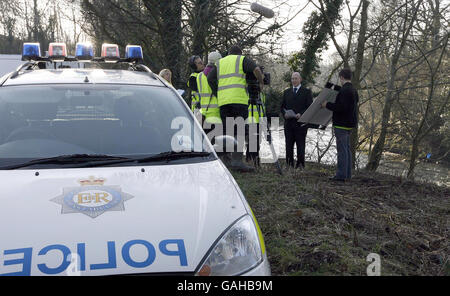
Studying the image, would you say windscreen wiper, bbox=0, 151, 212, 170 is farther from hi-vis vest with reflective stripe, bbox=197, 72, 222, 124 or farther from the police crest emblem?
hi-vis vest with reflective stripe, bbox=197, 72, 222, 124

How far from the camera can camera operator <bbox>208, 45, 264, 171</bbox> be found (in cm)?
620

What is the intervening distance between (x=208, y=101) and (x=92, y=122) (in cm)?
409

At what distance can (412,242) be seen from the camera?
3.67 metres

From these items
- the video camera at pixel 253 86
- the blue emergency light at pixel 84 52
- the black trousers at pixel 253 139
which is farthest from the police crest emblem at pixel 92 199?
the black trousers at pixel 253 139

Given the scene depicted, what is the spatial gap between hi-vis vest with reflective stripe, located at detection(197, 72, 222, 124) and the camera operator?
23 cm

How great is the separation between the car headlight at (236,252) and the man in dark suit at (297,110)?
5.32 metres

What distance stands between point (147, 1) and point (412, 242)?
28.7ft

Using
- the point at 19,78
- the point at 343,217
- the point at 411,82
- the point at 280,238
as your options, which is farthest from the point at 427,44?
the point at 19,78

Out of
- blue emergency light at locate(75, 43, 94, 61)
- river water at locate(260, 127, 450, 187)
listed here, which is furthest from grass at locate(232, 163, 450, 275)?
river water at locate(260, 127, 450, 187)

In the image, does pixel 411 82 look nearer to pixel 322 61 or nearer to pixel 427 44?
pixel 427 44

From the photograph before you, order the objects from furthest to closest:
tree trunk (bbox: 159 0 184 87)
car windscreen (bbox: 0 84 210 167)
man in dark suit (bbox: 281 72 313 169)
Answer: tree trunk (bbox: 159 0 184 87)
man in dark suit (bbox: 281 72 313 169)
car windscreen (bbox: 0 84 210 167)

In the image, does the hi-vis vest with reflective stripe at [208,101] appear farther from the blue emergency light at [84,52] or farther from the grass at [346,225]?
the blue emergency light at [84,52]

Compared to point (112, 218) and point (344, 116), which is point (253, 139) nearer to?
point (344, 116)

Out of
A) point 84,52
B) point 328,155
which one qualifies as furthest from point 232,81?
point 328,155
